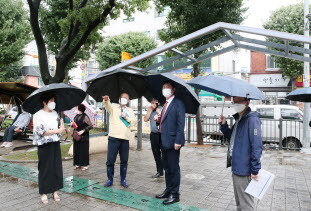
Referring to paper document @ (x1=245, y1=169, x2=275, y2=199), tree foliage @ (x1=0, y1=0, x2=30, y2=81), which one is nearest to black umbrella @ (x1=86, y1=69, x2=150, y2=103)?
paper document @ (x1=245, y1=169, x2=275, y2=199)

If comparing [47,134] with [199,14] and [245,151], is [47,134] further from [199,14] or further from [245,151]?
[199,14]

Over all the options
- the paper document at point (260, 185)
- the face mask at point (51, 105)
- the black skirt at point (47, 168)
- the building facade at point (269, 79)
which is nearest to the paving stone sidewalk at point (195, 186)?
the black skirt at point (47, 168)

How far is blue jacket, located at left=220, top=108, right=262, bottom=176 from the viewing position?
10.4 ft

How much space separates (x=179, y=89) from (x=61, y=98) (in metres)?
2.17

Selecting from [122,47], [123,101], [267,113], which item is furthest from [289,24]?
[123,101]

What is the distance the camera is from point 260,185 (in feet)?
10.4

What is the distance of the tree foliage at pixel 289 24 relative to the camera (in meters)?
20.4

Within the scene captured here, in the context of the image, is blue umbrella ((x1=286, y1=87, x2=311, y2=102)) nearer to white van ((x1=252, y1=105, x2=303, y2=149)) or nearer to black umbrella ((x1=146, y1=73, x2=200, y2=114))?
black umbrella ((x1=146, y1=73, x2=200, y2=114))

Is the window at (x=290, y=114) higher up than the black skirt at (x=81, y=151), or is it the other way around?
the window at (x=290, y=114)

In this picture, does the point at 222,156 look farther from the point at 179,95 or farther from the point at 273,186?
the point at 179,95

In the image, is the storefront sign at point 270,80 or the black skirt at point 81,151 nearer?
the black skirt at point 81,151

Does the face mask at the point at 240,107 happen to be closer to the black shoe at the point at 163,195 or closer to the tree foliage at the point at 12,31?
the black shoe at the point at 163,195

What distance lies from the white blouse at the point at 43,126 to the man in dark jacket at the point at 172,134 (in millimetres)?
1850

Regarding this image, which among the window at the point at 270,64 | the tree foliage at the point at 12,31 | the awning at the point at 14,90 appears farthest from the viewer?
the window at the point at 270,64
